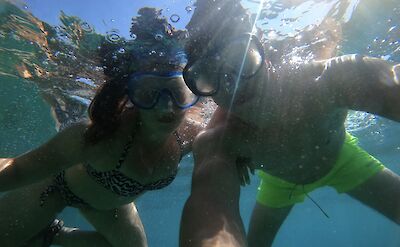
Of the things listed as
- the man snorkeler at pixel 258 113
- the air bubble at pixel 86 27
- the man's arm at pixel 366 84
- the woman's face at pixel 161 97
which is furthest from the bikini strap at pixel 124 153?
the air bubble at pixel 86 27

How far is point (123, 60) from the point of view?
803cm

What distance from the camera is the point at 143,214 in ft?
153

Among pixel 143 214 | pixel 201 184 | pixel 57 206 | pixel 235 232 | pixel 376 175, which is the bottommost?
pixel 143 214

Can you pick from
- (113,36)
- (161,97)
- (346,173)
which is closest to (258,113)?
(161,97)

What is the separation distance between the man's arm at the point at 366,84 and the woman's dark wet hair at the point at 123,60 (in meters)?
3.12

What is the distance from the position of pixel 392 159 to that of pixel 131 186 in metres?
36.1

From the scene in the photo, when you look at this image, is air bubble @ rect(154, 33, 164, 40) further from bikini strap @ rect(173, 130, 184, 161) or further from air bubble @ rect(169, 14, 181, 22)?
bikini strap @ rect(173, 130, 184, 161)

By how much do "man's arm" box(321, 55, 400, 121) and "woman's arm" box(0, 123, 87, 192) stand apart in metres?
3.55

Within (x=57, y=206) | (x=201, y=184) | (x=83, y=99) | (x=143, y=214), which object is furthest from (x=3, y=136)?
(x=143, y=214)

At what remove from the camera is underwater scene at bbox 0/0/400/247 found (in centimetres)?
387

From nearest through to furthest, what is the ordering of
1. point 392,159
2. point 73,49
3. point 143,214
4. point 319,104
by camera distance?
1. point 319,104
2. point 73,49
3. point 392,159
4. point 143,214

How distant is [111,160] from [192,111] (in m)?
5.49

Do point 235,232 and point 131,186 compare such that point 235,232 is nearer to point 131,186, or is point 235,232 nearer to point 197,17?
point 131,186

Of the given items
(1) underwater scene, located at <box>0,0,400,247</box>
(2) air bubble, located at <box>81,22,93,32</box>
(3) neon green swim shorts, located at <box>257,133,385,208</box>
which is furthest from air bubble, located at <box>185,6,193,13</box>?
(3) neon green swim shorts, located at <box>257,133,385,208</box>
